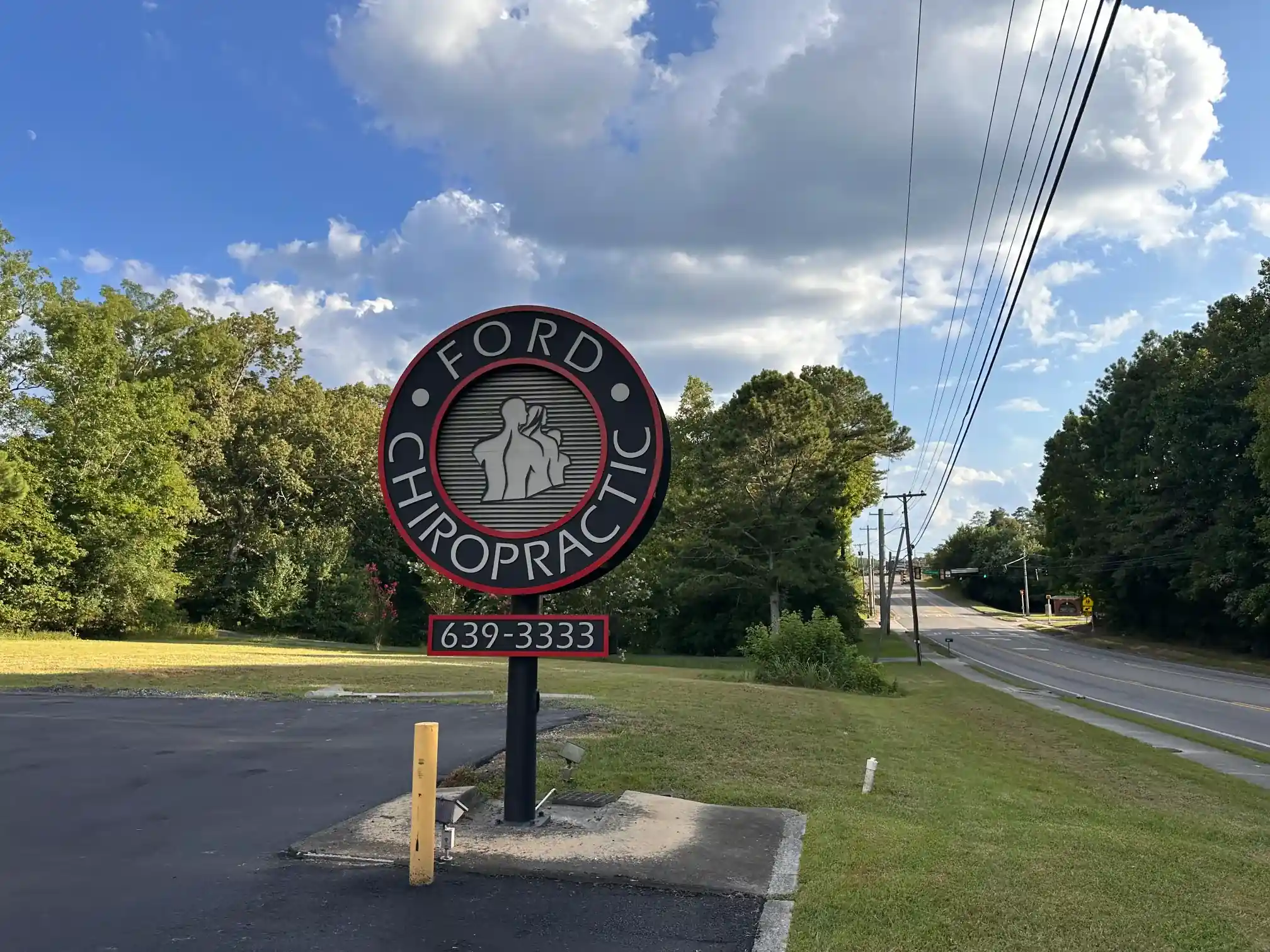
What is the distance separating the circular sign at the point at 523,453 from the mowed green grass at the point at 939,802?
264 cm

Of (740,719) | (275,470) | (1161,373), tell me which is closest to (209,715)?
(740,719)

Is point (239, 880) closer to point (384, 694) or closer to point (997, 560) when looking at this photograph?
point (384, 694)

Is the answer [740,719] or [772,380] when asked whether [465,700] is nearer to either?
[740,719]

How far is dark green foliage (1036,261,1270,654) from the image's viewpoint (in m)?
48.0

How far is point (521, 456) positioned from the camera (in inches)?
305

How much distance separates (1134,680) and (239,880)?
127ft

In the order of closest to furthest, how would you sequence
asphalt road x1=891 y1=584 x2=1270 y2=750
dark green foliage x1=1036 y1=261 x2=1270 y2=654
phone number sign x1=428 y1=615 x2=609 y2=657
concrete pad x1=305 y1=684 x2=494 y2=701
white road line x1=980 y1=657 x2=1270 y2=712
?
phone number sign x1=428 y1=615 x2=609 y2=657
concrete pad x1=305 y1=684 x2=494 y2=701
asphalt road x1=891 y1=584 x2=1270 y2=750
white road line x1=980 y1=657 x2=1270 y2=712
dark green foliage x1=1036 y1=261 x2=1270 y2=654

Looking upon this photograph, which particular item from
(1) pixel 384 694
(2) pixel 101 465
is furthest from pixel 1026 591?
(1) pixel 384 694

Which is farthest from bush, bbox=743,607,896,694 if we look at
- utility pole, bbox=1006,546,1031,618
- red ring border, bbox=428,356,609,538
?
utility pole, bbox=1006,546,1031,618

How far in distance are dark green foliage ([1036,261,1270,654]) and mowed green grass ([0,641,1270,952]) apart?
33867 millimetres

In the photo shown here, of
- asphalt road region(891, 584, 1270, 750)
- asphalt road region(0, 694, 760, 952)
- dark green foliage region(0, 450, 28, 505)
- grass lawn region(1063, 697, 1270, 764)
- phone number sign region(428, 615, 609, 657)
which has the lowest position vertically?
asphalt road region(891, 584, 1270, 750)

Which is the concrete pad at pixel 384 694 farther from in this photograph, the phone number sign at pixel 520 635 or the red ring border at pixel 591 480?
the red ring border at pixel 591 480

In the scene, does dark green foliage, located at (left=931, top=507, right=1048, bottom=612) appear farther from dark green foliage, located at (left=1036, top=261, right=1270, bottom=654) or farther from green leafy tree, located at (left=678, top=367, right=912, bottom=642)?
green leafy tree, located at (left=678, top=367, right=912, bottom=642)

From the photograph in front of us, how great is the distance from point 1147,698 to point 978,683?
674cm
